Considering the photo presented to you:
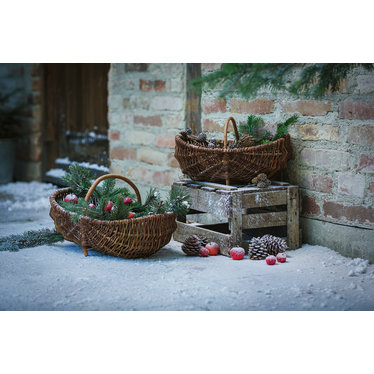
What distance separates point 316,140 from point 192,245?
0.81 meters

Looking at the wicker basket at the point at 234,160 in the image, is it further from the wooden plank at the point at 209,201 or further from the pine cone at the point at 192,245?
the pine cone at the point at 192,245

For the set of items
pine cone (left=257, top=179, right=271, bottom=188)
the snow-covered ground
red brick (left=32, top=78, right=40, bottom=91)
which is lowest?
the snow-covered ground

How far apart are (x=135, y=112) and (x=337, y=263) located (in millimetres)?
1874

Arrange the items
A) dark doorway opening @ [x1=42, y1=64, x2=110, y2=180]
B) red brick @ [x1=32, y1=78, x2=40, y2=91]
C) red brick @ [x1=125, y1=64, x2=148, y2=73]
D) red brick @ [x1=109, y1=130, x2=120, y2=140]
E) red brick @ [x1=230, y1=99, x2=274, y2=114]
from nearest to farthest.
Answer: red brick @ [x1=230, y1=99, x2=274, y2=114], red brick @ [x1=125, y1=64, x2=148, y2=73], red brick @ [x1=109, y1=130, x2=120, y2=140], dark doorway opening @ [x1=42, y1=64, x2=110, y2=180], red brick @ [x1=32, y1=78, x2=40, y2=91]

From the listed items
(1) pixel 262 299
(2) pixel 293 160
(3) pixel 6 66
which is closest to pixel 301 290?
(1) pixel 262 299

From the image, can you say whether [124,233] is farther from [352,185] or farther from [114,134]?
[114,134]

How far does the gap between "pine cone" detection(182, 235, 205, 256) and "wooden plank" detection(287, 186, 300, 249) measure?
0.46 meters

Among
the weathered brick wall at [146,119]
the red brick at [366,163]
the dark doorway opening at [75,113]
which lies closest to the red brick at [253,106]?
the weathered brick wall at [146,119]

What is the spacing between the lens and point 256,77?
92.7 inches

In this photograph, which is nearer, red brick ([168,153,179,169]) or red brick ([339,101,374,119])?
red brick ([339,101,374,119])

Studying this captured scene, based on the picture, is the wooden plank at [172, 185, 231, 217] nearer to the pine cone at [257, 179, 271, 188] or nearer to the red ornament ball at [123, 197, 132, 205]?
the pine cone at [257, 179, 271, 188]

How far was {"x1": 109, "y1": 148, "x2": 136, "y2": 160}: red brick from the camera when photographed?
4.15 metres

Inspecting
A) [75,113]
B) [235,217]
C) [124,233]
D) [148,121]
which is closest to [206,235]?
[235,217]

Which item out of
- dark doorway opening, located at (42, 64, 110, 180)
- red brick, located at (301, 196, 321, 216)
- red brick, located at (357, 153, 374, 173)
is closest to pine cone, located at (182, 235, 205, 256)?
red brick, located at (301, 196, 321, 216)
